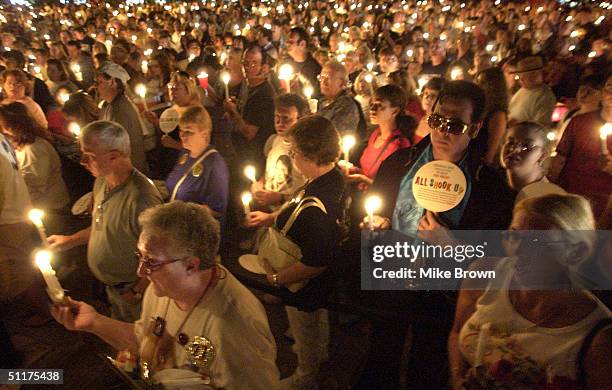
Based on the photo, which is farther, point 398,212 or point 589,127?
point 589,127

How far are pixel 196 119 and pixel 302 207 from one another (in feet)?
4.76

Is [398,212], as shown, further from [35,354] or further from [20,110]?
[20,110]

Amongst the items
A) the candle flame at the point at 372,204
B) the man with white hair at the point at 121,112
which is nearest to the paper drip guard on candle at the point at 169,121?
the man with white hair at the point at 121,112

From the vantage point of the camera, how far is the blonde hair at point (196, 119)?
3.58m

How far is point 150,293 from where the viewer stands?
2.23 metres

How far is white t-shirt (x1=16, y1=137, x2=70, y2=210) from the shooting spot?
4172 mm

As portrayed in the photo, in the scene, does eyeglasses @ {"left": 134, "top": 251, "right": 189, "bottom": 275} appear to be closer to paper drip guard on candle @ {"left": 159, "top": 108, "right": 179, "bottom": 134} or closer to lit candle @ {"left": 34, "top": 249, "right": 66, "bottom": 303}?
lit candle @ {"left": 34, "top": 249, "right": 66, "bottom": 303}

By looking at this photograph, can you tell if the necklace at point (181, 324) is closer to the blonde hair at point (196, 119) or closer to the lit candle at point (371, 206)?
the lit candle at point (371, 206)

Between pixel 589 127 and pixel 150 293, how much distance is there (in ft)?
A: 12.4

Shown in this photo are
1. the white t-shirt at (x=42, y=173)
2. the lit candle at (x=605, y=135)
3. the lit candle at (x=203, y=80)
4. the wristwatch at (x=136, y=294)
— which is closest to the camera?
the wristwatch at (x=136, y=294)

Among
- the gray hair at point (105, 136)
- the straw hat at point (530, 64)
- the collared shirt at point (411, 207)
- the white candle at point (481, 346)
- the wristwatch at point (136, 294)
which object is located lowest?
the wristwatch at point (136, 294)

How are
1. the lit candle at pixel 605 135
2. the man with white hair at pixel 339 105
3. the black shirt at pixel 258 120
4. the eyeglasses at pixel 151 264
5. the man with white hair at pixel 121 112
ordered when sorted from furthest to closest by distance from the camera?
the black shirt at pixel 258 120
the man with white hair at pixel 121 112
the man with white hair at pixel 339 105
the lit candle at pixel 605 135
the eyeglasses at pixel 151 264

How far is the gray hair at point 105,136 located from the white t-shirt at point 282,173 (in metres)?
1.26

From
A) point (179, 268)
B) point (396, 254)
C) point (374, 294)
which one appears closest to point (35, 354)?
point (179, 268)
